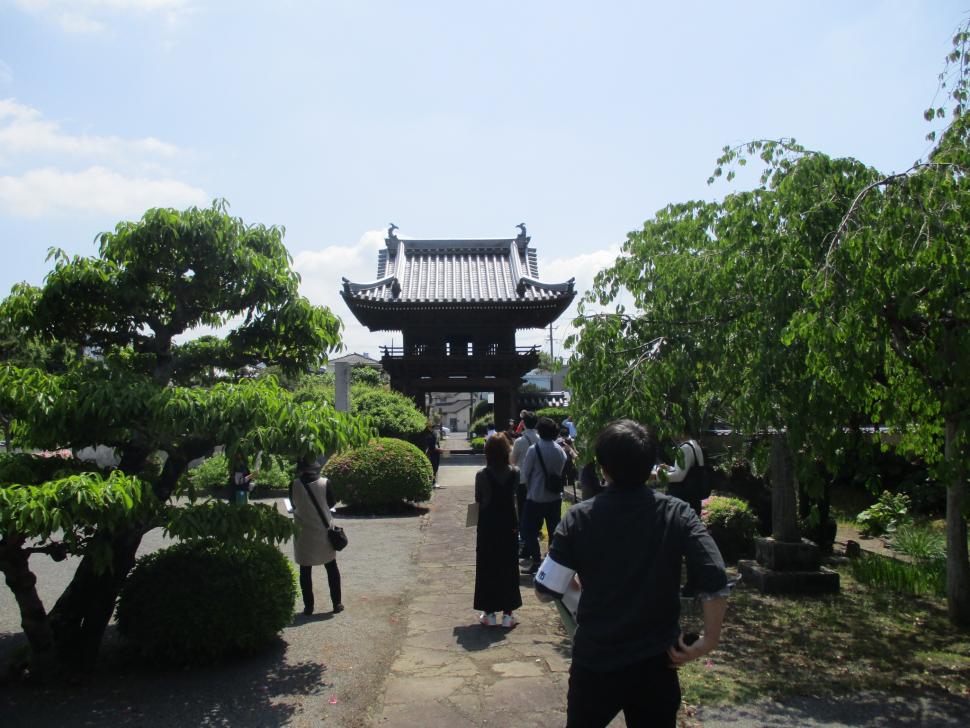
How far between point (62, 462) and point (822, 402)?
4962mm

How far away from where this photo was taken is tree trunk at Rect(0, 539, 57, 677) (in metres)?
4.40

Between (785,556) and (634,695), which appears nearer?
(634,695)

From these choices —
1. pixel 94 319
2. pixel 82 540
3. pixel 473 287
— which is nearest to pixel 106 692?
pixel 82 540

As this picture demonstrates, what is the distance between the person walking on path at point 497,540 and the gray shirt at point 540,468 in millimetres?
1326

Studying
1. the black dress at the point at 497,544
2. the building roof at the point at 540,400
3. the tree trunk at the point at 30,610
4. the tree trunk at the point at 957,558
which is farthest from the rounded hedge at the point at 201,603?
the building roof at the point at 540,400

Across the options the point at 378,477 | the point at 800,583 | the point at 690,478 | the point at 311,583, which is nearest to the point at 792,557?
the point at 800,583

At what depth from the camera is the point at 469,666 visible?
16.8ft

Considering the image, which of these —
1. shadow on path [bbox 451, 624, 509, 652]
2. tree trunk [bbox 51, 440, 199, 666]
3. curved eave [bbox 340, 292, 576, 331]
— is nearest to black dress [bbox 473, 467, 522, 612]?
shadow on path [bbox 451, 624, 509, 652]

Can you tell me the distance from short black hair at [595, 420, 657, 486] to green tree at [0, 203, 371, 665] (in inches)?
90.7

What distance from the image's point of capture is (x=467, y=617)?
6414 millimetres

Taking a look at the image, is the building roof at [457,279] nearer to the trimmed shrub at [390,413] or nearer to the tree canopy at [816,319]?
the trimmed shrub at [390,413]

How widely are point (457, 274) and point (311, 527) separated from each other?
2215 centimetres

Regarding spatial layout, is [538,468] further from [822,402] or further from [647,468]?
[647,468]

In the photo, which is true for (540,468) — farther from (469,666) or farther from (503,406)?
(503,406)
